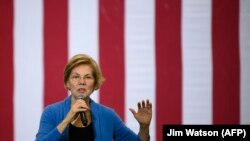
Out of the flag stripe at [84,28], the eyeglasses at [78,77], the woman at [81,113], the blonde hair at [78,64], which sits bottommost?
the woman at [81,113]

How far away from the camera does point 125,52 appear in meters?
1.95

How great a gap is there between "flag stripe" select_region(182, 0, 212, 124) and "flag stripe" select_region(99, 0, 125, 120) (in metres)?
0.27

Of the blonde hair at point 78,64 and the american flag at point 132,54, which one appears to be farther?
the american flag at point 132,54

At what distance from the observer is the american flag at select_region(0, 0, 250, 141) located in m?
1.94

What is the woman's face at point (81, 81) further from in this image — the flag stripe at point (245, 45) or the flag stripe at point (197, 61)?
the flag stripe at point (245, 45)

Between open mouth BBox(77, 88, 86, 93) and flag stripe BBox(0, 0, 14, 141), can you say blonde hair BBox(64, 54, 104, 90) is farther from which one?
flag stripe BBox(0, 0, 14, 141)

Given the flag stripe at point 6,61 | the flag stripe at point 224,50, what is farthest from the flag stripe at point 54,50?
the flag stripe at point 224,50

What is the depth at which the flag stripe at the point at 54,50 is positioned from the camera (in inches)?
76.4

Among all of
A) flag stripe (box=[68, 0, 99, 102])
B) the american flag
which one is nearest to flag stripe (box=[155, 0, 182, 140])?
the american flag

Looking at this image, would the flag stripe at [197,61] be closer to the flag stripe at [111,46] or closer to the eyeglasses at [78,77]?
the flag stripe at [111,46]

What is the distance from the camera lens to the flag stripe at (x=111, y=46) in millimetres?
1941

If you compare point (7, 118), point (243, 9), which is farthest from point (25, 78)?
point (243, 9)

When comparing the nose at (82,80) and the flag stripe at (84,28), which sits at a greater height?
the flag stripe at (84,28)

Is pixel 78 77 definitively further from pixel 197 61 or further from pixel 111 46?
pixel 197 61
